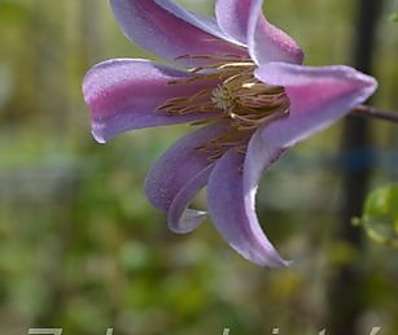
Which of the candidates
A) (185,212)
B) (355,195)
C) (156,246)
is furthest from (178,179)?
(156,246)

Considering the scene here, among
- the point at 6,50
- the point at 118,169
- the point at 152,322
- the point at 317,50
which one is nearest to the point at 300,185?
the point at 317,50

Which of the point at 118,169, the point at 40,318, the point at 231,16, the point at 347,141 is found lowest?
the point at 40,318

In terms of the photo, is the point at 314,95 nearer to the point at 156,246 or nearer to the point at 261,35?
the point at 261,35

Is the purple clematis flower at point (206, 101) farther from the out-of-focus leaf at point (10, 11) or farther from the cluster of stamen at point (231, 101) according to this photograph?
the out-of-focus leaf at point (10, 11)

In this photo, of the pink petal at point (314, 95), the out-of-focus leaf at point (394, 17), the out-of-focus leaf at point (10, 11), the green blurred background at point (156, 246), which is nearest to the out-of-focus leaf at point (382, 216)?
the out-of-focus leaf at point (394, 17)

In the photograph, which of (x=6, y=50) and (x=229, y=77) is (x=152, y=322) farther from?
(x=6, y=50)

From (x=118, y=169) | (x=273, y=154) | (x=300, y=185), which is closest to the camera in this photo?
(x=273, y=154)
